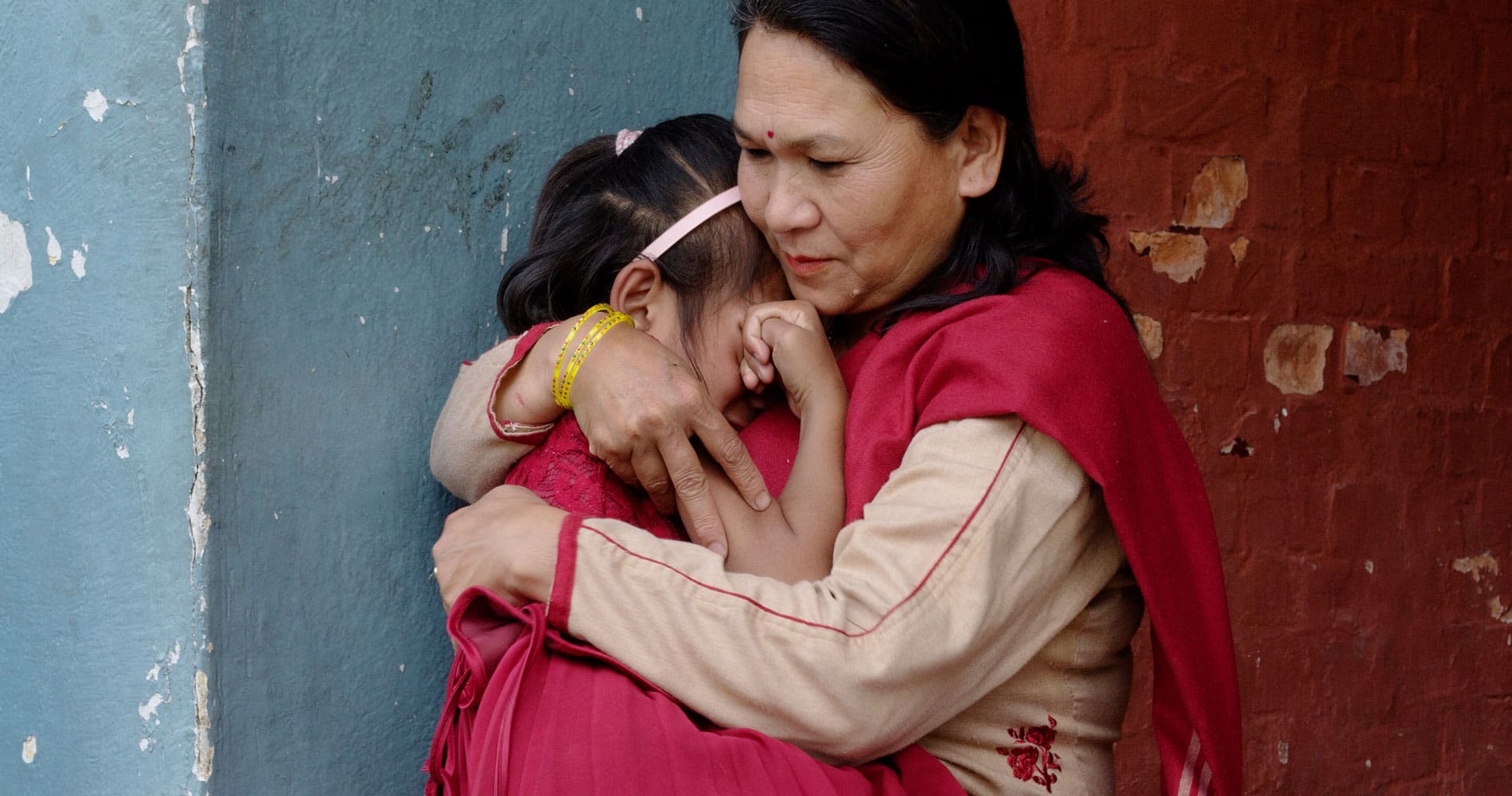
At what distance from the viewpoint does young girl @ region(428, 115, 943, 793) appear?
149 centimetres

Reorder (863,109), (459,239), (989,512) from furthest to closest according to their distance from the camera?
(459,239) < (863,109) < (989,512)

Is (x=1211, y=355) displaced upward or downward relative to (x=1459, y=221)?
downward

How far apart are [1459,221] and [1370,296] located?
0.32m

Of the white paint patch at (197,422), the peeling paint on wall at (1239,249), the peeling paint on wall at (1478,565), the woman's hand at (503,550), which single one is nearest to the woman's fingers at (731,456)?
the woman's hand at (503,550)

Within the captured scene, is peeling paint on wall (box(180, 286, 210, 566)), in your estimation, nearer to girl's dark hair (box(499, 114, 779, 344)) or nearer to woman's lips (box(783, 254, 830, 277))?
girl's dark hair (box(499, 114, 779, 344))

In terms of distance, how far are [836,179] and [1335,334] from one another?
1919 millimetres

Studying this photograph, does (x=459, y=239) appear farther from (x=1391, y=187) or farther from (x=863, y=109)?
(x=1391, y=187)

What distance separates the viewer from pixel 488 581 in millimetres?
1614

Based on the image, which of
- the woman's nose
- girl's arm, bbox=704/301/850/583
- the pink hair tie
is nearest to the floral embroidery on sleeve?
girl's arm, bbox=704/301/850/583

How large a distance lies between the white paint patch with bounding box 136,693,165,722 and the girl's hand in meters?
0.85

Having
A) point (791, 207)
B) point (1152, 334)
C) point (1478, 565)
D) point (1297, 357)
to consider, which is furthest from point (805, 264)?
point (1478, 565)

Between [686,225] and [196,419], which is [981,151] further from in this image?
[196,419]

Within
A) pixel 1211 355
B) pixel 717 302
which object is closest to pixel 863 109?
pixel 717 302

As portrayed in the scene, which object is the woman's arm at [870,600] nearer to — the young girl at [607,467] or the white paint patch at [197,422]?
the young girl at [607,467]
